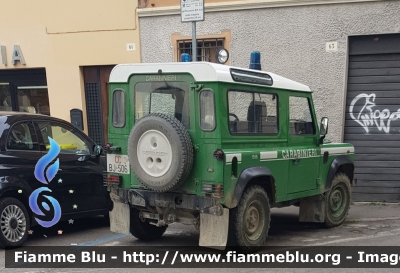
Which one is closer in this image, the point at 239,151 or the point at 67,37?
the point at 239,151

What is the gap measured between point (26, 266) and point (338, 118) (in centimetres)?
691

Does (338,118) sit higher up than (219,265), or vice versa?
(338,118)

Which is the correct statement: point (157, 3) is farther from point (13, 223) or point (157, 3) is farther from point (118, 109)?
point (13, 223)

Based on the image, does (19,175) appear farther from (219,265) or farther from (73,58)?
(73,58)

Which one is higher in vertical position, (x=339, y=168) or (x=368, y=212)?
(x=339, y=168)

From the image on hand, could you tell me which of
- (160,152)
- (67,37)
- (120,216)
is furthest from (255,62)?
(67,37)

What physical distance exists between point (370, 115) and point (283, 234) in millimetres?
4025

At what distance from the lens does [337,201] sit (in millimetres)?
7484

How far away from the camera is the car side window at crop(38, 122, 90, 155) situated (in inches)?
266

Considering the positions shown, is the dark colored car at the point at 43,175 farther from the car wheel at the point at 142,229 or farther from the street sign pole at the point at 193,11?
the street sign pole at the point at 193,11

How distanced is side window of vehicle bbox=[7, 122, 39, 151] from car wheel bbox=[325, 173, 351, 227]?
4.44 meters

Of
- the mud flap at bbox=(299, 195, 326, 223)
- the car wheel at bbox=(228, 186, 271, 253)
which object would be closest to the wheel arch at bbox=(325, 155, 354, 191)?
the mud flap at bbox=(299, 195, 326, 223)

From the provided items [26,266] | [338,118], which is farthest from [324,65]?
[26,266]

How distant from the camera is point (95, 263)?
5.52 metres
